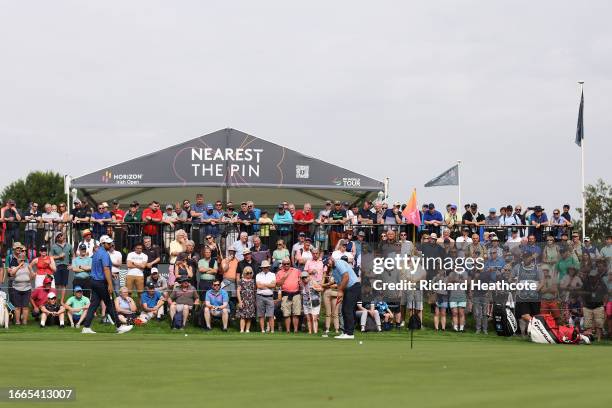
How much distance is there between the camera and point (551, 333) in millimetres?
22156

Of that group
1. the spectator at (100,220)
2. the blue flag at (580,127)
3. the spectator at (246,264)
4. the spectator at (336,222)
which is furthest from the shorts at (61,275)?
the blue flag at (580,127)

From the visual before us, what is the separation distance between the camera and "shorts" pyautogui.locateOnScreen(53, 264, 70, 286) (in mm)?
26438

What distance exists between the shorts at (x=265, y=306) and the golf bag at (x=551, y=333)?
6575mm

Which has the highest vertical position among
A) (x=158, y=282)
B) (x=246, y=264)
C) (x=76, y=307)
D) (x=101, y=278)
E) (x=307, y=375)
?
(x=246, y=264)

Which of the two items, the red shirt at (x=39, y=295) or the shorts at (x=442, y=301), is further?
the red shirt at (x=39, y=295)

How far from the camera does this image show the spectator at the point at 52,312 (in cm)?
2506

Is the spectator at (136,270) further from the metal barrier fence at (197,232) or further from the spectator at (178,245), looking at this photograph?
the metal barrier fence at (197,232)

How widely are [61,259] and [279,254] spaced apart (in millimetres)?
5780

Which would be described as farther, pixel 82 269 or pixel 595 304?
pixel 82 269

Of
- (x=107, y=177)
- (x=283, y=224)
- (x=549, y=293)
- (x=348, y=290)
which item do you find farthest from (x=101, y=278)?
(x=549, y=293)

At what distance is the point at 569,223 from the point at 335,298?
790 cm

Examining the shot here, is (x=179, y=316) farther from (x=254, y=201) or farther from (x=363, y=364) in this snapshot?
(x=363, y=364)

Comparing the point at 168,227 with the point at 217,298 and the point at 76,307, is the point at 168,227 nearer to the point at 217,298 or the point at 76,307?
the point at 217,298

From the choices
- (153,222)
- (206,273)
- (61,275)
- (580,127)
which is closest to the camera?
(206,273)
